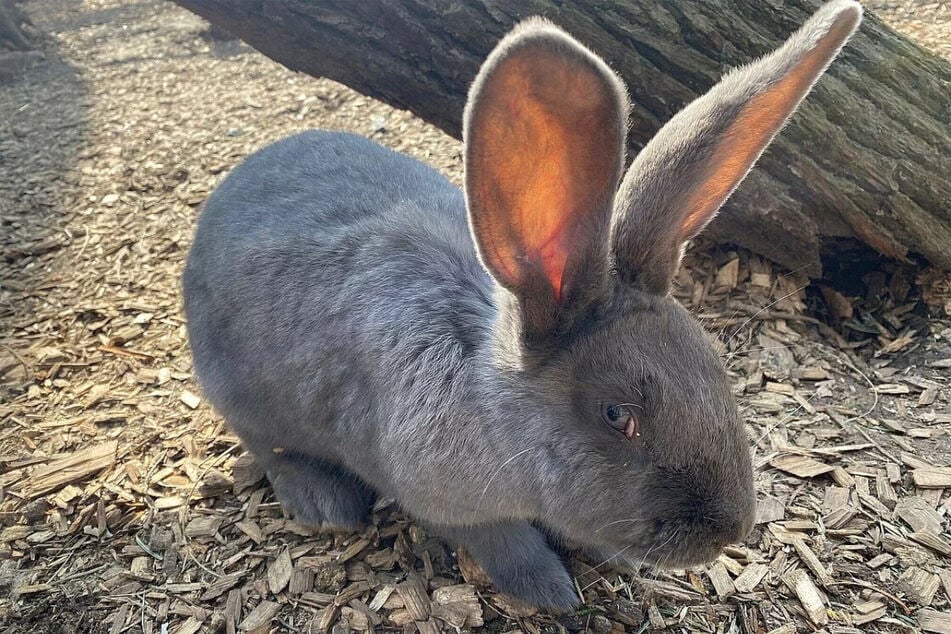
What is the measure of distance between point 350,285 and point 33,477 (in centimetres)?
218

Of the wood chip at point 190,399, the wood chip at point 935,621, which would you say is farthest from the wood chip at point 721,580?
the wood chip at point 190,399

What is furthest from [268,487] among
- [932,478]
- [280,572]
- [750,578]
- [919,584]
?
[932,478]

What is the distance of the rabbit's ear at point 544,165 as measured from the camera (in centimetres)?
192

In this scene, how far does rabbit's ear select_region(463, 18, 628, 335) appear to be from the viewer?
1.92 metres

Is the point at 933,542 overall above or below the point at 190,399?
above

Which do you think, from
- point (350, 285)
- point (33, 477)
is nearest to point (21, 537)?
point (33, 477)

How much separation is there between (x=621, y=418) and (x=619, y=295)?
426 millimetres

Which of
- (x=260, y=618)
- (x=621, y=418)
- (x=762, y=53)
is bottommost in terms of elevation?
(x=260, y=618)

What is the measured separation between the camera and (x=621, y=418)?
7.89 ft

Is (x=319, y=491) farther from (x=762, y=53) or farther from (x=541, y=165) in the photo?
(x=762, y=53)

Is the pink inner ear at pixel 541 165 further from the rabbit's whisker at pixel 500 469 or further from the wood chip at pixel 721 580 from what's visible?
the wood chip at pixel 721 580

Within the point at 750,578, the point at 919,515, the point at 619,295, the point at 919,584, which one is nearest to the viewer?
the point at 619,295

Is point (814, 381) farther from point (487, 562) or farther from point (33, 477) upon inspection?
point (33, 477)

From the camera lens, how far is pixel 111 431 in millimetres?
4219
